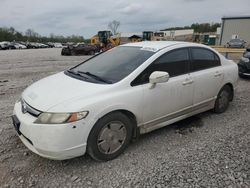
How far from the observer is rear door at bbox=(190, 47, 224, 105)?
153 inches

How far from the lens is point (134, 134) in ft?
10.5

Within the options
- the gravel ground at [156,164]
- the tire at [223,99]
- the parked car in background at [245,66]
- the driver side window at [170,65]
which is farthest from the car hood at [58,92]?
the parked car in background at [245,66]

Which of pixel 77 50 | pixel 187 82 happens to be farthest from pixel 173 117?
pixel 77 50

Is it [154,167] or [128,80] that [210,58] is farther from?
[154,167]

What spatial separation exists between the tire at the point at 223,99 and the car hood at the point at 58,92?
8.67 feet

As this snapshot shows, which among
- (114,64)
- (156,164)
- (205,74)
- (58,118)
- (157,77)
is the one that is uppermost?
(114,64)

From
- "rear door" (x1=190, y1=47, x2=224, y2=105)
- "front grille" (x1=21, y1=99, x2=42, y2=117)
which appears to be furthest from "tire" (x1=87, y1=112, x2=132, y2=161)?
"rear door" (x1=190, y1=47, x2=224, y2=105)

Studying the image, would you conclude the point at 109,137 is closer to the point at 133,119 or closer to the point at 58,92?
the point at 133,119

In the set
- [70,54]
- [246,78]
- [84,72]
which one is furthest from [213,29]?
[84,72]

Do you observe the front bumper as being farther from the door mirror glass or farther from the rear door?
the rear door

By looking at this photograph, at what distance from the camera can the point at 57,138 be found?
250 cm

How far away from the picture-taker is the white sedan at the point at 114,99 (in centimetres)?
256

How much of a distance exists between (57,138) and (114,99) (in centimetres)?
82

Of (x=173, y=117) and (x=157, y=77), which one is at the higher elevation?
(x=157, y=77)
